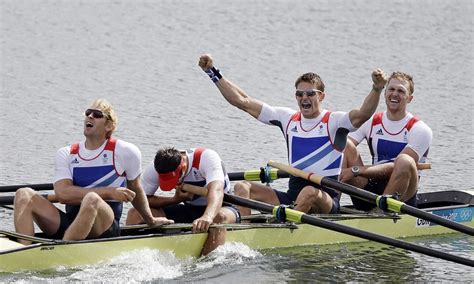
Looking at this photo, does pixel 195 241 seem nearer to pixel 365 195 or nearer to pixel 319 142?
pixel 319 142

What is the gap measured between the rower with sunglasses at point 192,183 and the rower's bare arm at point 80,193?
70cm

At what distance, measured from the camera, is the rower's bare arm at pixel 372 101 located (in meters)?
12.0

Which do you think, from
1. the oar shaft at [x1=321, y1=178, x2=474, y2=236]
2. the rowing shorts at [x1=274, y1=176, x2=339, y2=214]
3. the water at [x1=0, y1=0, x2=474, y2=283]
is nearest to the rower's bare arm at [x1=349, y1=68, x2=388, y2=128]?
the oar shaft at [x1=321, y1=178, x2=474, y2=236]

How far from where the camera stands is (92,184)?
11312mm

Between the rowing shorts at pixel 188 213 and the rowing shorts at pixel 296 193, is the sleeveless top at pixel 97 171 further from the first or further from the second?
the rowing shorts at pixel 296 193

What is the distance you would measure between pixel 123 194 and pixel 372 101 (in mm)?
2909

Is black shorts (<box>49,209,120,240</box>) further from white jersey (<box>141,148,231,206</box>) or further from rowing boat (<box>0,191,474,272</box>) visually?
white jersey (<box>141,148,231,206</box>)

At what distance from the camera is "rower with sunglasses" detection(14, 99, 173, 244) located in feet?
36.1

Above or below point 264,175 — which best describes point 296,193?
below

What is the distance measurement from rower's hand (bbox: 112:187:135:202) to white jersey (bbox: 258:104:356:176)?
2.57 m

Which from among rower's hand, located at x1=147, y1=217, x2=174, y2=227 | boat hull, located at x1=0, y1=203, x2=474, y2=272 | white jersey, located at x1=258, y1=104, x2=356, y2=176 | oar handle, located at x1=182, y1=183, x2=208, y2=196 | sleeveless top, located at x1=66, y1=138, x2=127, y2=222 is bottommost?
boat hull, located at x1=0, y1=203, x2=474, y2=272

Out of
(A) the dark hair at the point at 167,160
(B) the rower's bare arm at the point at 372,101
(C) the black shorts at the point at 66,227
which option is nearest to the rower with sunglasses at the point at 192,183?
(A) the dark hair at the point at 167,160

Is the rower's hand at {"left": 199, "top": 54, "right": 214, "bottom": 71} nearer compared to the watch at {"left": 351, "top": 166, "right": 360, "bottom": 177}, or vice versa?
the rower's hand at {"left": 199, "top": 54, "right": 214, "bottom": 71}

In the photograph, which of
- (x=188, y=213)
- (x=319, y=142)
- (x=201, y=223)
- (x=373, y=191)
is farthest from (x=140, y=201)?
(x=373, y=191)
